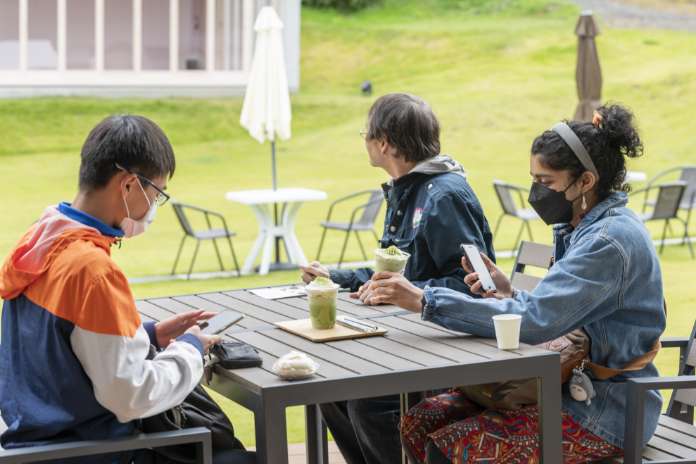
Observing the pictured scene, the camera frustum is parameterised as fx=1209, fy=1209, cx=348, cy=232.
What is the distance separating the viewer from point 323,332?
11.2 ft

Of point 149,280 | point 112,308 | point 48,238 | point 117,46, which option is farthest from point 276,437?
point 117,46

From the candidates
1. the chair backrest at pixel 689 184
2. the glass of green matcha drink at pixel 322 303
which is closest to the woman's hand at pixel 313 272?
the glass of green matcha drink at pixel 322 303

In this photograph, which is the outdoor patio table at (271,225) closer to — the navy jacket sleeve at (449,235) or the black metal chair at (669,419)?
the navy jacket sleeve at (449,235)

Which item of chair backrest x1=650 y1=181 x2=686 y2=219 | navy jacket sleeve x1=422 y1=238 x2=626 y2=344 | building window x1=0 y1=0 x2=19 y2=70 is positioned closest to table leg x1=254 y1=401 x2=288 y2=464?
navy jacket sleeve x1=422 y1=238 x2=626 y2=344

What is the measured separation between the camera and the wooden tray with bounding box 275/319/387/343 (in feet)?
10.9

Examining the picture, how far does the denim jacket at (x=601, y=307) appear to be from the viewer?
3.21 m

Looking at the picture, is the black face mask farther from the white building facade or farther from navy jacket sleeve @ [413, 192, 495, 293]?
the white building facade

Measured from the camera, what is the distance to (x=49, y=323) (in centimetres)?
272

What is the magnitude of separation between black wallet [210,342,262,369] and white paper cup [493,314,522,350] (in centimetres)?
63

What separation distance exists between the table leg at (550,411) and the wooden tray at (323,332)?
50cm

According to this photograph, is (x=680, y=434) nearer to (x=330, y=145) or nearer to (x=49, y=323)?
(x=49, y=323)

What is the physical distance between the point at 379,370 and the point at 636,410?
2.38ft

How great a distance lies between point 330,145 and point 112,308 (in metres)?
22.7

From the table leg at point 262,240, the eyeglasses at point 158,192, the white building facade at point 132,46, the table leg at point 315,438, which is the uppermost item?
the white building facade at point 132,46
